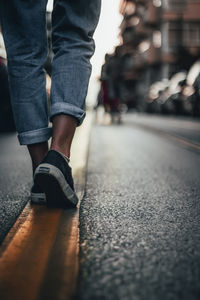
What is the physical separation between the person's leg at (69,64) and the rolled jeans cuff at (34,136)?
77 mm

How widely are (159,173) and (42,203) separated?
3.85ft

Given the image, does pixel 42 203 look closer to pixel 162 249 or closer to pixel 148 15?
pixel 162 249

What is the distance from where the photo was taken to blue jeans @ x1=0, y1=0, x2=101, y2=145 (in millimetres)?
1718

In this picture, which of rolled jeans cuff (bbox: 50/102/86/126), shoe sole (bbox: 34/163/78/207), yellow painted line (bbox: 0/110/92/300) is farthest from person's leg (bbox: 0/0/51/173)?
yellow painted line (bbox: 0/110/92/300)

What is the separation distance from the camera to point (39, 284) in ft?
3.08

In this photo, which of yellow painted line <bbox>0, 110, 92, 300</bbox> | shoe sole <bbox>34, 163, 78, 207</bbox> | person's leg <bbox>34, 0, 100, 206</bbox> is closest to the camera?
yellow painted line <bbox>0, 110, 92, 300</bbox>

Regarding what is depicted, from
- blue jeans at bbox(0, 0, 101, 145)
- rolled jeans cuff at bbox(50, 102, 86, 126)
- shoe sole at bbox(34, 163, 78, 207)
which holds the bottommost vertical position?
shoe sole at bbox(34, 163, 78, 207)

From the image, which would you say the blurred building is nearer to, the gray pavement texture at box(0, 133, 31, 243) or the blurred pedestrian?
the gray pavement texture at box(0, 133, 31, 243)

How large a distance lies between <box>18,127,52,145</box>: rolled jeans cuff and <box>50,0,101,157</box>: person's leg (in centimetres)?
8

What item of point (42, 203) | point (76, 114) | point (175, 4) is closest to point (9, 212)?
point (42, 203)

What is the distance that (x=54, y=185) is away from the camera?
152 centimetres

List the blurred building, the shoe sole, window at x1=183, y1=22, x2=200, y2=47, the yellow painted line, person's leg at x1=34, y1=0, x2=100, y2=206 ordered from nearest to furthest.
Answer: the yellow painted line, the shoe sole, person's leg at x1=34, y1=0, x2=100, y2=206, the blurred building, window at x1=183, y1=22, x2=200, y2=47

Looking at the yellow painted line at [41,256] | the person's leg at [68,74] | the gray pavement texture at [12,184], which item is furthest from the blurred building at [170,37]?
the yellow painted line at [41,256]

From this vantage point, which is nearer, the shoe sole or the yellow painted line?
the yellow painted line
